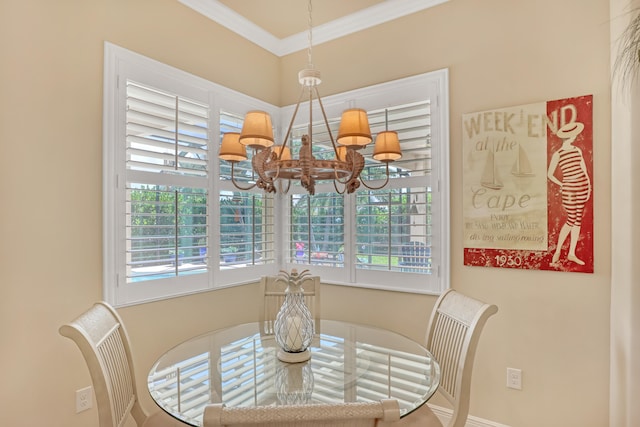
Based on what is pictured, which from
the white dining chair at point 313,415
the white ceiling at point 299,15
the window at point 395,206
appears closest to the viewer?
the white dining chair at point 313,415

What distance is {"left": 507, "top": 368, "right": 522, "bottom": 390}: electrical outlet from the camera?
7.39 feet

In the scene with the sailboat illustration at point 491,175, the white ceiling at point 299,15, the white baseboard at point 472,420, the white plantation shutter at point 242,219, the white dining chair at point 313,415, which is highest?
the white ceiling at point 299,15

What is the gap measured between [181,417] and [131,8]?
2.32 meters

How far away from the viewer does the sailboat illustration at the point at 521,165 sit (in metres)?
A: 2.23

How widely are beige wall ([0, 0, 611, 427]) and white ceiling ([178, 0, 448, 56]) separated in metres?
0.09

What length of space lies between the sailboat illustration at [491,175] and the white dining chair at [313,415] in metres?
1.88

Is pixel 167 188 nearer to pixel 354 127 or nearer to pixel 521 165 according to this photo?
pixel 354 127

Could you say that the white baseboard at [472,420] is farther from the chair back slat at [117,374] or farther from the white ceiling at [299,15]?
the white ceiling at [299,15]

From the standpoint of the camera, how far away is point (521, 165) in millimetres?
2252

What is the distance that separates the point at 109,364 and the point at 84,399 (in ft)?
2.61

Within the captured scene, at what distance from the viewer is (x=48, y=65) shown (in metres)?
1.89

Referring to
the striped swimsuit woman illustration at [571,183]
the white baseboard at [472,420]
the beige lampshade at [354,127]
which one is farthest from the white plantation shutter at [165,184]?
the striped swimsuit woman illustration at [571,183]

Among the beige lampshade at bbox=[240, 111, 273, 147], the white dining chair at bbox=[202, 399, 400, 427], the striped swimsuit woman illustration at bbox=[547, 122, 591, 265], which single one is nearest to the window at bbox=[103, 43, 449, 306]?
the striped swimsuit woman illustration at bbox=[547, 122, 591, 265]

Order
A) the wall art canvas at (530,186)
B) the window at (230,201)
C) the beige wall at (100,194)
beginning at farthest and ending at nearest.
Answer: the window at (230,201) → the wall art canvas at (530,186) → the beige wall at (100,194)
